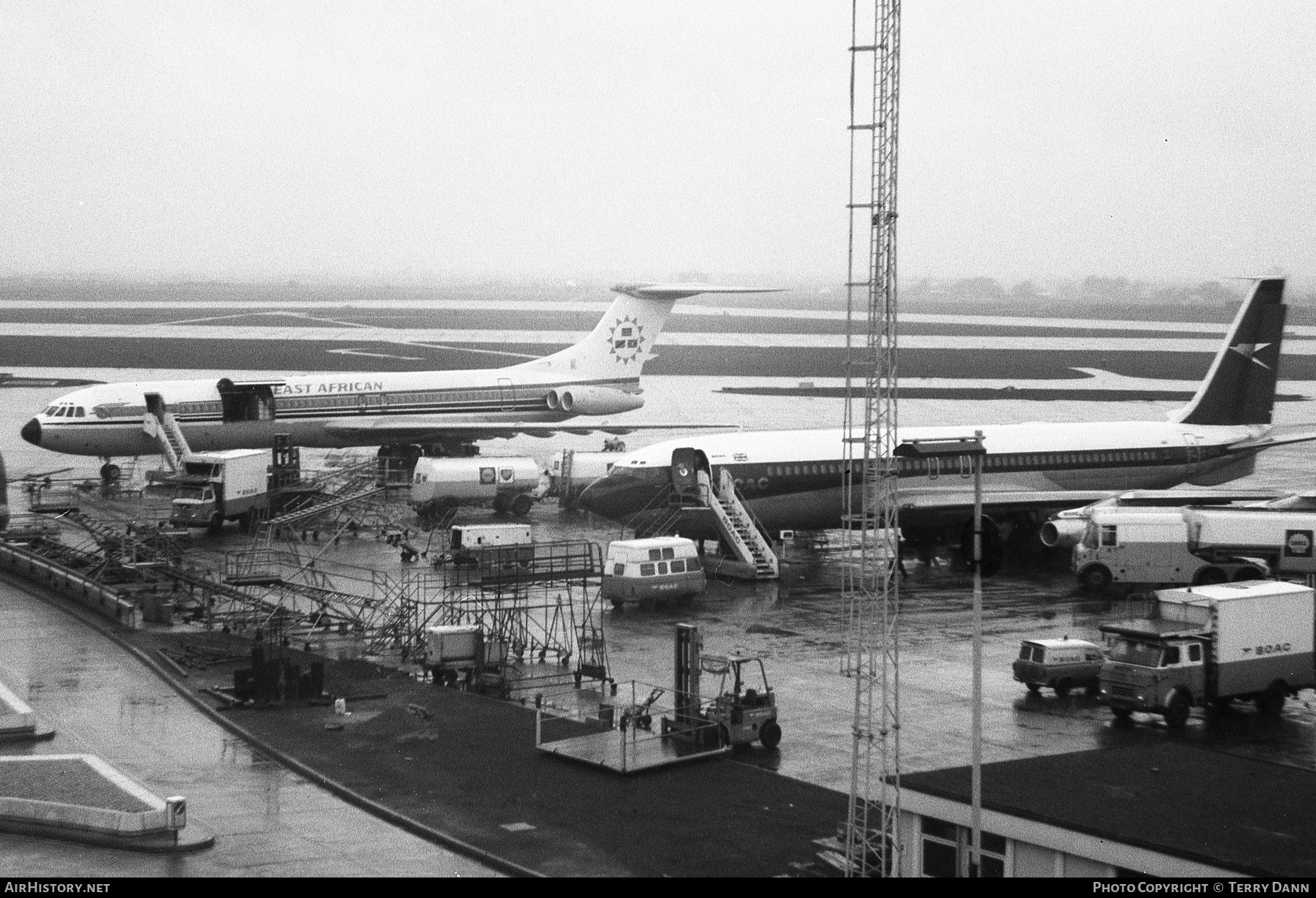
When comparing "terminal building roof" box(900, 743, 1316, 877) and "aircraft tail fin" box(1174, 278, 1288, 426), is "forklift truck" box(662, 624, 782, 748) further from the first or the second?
"aircraft tail fin" box(1174, 278, 1288, 426)

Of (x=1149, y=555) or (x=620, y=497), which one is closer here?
(x=1149, y=555)

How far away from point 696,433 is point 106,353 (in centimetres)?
8792

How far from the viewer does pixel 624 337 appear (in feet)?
247

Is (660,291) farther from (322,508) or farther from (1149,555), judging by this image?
(1149,555)

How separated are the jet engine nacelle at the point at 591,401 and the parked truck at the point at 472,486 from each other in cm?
1218

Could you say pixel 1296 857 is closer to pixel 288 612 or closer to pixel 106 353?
pixel 288 612

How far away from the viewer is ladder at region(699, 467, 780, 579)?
153 feet

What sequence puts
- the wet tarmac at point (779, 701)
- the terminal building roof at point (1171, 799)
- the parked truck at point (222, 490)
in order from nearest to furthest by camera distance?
the terminal building roof at point (1171, 799), the wet tarmac at point (779, 701), the parked truck at point (222, 490)


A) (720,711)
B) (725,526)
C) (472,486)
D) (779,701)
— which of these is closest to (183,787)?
(720,711)

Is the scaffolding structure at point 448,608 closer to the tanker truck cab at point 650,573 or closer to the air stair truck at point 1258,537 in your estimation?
the tanker truck cab at point 650,573

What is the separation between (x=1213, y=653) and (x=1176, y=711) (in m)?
1.72

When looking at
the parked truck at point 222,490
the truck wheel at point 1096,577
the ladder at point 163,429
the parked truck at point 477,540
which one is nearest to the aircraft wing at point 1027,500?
the truck wheel at point 1096,577

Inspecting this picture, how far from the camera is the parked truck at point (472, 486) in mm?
59250

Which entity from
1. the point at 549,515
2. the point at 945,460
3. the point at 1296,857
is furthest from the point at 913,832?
the point at 549,515
